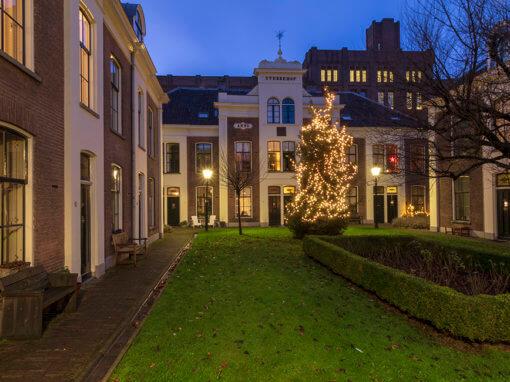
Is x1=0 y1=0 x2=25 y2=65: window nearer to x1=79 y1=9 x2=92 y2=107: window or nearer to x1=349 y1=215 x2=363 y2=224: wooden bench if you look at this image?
x1=79 y1=9 x2=92 y2=107: window

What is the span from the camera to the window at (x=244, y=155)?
79.0 ft

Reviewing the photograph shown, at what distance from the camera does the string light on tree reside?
1447 cm

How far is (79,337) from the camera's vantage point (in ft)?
15.4

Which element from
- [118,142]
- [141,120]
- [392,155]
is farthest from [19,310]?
[141,120]

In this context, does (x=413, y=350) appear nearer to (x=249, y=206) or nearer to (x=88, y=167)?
(x=88, y=167)

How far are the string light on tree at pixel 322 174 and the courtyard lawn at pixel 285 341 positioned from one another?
696 centimetres

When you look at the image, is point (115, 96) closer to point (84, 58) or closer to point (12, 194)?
point (84, 58)

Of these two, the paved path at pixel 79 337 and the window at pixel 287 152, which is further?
the window at pixel 287 152

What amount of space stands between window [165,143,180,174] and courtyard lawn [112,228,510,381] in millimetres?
17608

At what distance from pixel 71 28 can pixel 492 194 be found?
18.6 meters

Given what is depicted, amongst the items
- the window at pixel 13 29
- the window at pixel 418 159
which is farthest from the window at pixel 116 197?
the window at pixel 418 159

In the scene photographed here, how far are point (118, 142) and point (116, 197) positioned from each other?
5.90 ft

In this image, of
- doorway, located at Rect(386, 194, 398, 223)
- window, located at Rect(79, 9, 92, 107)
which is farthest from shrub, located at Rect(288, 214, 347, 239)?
doorway, located at Rect(386, 194, 398, 223)

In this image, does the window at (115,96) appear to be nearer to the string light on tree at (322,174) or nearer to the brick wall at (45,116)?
the brick wall at (45,116)
